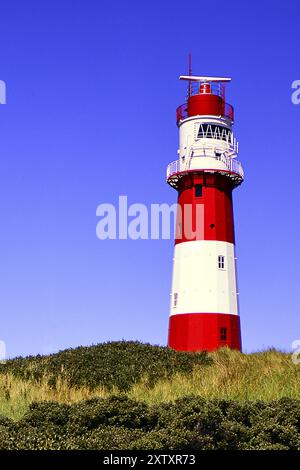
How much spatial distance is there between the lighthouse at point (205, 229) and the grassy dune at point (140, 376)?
146 inches

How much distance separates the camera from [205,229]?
29625mm

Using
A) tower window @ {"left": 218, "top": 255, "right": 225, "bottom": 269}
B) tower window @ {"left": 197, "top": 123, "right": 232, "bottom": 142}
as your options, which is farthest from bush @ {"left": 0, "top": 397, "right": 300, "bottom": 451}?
tower window @ {"left": 197, "top": 123, "right": 232, "bottom": 142}

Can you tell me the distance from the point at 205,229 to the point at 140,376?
1197cm

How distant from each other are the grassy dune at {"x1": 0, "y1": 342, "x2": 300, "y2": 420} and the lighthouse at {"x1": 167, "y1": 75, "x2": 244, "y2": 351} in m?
3.70

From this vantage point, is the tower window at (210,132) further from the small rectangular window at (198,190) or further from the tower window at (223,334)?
the tower window at (223,334)

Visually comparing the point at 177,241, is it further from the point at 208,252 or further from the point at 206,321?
the point at 206,321

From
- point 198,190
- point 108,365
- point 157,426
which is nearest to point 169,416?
point 157,426

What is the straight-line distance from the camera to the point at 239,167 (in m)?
31.6

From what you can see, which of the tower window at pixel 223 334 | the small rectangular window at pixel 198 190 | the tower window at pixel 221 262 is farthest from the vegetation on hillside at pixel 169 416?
the small rectangular window at pixel 198 190

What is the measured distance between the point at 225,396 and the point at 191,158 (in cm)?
1926

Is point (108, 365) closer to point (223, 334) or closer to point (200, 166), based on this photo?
point (223, 334)
